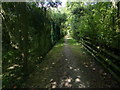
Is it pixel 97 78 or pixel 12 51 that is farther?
pixel 12 51

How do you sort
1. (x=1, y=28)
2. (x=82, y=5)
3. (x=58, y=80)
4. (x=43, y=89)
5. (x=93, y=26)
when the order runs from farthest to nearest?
1. (x=82, y=5)
2. (x=93, y=26)
3. (x=1, y=28)
4. (x=58, y=80)
5. (x=43, y=89)

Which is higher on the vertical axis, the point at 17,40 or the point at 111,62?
the point at 17,40

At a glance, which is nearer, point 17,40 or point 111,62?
point 111,62

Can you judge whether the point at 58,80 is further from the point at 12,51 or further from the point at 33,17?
the point at 33,17

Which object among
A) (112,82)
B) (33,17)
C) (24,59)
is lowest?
(112,82)

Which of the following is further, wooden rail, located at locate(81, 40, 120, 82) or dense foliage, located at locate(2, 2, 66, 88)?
dense foliage, located at locate(2, 2, 66, 88)

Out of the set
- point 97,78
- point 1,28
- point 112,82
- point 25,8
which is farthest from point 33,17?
point 112,82

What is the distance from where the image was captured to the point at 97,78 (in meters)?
5.26

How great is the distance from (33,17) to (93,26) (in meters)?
3.62

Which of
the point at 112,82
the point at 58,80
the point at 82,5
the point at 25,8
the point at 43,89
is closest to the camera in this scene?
the point at 43,89

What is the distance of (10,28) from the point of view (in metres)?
6.11

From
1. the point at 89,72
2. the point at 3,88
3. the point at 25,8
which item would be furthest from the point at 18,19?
the point at 89,72

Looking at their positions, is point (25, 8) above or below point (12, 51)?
above

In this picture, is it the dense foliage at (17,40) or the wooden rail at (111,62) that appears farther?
the dense foliage at (17,40)
